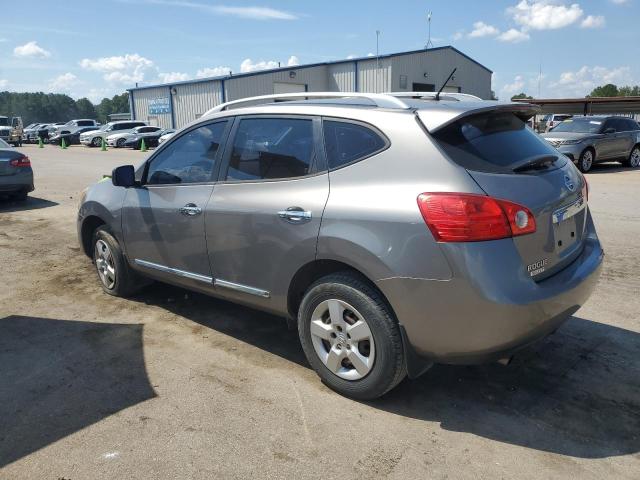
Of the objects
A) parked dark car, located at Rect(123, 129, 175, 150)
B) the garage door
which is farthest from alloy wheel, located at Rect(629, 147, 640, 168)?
parked dark car, located at Rect(123, 129, 175, 150)

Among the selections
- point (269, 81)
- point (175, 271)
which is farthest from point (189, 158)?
point (269, 81)

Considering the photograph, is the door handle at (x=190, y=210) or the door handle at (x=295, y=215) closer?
the door handle at (x=295, y=215)

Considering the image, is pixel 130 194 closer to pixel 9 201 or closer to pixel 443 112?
pixel 443 112

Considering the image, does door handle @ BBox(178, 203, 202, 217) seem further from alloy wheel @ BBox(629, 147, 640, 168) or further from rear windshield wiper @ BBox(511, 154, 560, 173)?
alloy wheel @ BBox(629, 147, 640, 168)

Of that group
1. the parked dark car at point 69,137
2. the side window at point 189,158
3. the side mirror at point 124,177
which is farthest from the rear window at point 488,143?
the parked dark car at point 69,137

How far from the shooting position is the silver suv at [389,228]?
274 centimetres

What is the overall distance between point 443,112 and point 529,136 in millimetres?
787

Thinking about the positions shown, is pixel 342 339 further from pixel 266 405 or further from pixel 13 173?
pixel 13 173

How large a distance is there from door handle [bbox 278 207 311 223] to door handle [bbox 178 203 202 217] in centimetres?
87

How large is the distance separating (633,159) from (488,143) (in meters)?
17.1

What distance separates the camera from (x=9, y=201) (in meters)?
11.8

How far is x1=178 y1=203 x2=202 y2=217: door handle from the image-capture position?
156 inches

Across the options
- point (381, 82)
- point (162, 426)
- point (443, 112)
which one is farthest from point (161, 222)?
point (381, 82)

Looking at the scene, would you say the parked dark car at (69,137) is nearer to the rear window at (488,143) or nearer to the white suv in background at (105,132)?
the white suv in background at (105,132)
